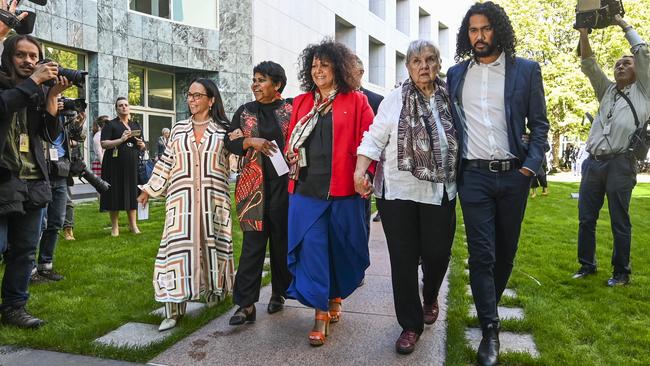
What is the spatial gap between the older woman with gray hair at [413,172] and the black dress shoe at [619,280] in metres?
2.46

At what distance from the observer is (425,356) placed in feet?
11.0

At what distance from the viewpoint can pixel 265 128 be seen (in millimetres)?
4117

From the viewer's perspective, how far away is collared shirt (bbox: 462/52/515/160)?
3396 millimetres

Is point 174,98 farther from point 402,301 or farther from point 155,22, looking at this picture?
→ point 402,301

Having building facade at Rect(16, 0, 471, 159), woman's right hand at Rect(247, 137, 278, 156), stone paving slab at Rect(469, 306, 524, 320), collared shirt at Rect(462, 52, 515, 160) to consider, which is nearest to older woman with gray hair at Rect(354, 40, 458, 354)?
collared shirt at Rect(462, 52, 515, 160)

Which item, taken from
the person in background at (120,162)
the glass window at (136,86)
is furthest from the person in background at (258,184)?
the glass window at (136,86)

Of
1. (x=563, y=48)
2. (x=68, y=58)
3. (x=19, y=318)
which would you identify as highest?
(x=563, y=48)

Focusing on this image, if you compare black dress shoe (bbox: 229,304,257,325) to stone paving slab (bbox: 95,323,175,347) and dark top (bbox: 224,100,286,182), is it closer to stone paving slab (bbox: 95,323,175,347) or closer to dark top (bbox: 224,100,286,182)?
stone paving slab (bbox: 95,323,175,347)

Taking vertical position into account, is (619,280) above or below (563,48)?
below

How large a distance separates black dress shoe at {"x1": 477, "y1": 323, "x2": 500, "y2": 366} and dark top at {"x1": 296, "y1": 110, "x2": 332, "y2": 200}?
131cm

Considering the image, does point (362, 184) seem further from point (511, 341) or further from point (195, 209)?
point (511, 341)

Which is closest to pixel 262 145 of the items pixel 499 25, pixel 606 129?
pixel 499 25

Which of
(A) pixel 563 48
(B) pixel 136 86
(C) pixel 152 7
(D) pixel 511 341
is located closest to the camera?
(D) pixel 511 341

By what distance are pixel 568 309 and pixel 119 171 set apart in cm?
604
